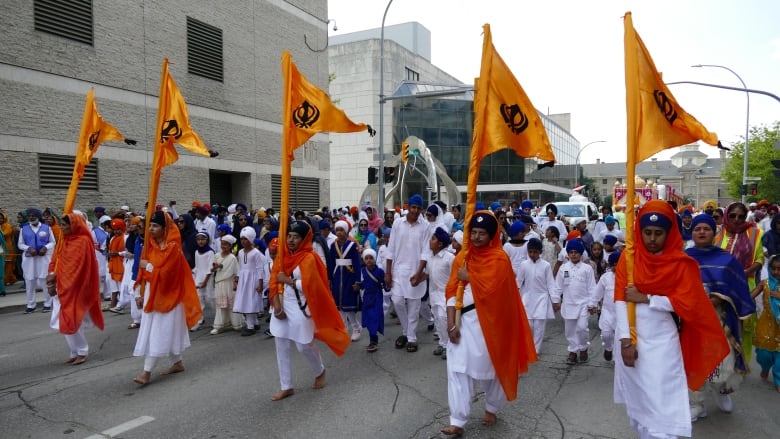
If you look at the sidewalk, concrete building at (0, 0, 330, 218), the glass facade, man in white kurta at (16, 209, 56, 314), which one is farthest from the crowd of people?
the glass facade

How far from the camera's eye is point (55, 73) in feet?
49.4

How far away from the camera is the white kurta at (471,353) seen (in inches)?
164

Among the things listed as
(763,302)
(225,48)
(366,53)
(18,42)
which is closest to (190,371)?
(763,302)

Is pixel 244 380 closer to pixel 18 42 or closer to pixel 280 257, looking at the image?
pixel 280 257

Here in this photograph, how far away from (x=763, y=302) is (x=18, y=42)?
17.2 m

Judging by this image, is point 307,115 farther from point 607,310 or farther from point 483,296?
point 607,310

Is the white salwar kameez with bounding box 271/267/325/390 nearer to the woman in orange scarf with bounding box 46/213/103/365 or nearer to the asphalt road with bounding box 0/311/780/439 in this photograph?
the asphalt road with bounding box 0/311/780/439

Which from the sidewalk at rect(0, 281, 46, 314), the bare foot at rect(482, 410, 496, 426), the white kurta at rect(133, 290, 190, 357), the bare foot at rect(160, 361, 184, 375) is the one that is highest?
the white kurta at rect(133, 290, 190, 357)

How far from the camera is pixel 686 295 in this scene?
134 inches

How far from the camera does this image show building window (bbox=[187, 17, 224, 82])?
19719mm

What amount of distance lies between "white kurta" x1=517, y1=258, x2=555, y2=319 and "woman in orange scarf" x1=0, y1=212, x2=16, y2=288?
1247 cm

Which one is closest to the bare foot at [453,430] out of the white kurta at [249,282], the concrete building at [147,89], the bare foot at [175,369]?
the bare foot at [175,369]

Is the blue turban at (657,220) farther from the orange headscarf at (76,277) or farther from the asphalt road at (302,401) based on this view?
the orange headscarf at (76,277)

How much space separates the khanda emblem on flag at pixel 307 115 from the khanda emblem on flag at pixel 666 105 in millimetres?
3307
